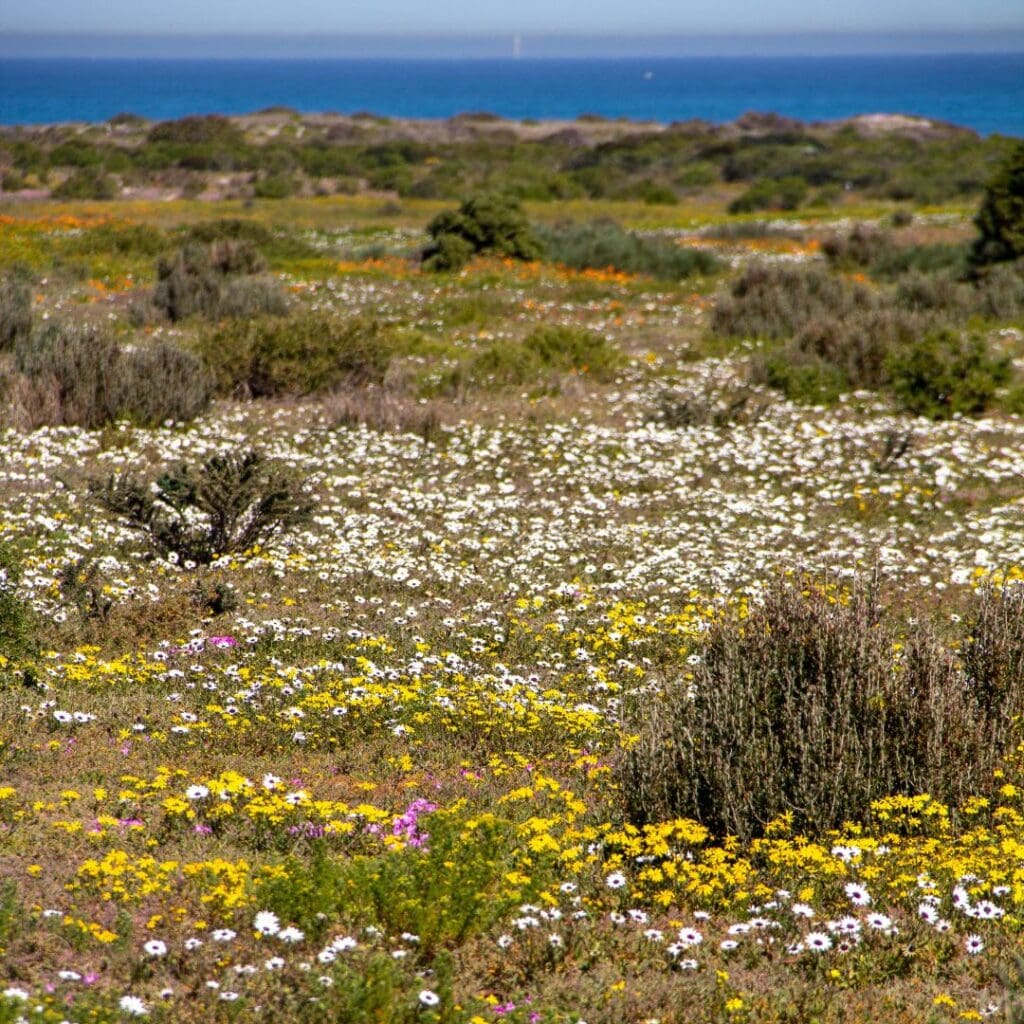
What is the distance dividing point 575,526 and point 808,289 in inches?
494

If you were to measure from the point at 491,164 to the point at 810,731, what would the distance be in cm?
5998

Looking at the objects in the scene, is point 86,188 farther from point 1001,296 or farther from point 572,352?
point 1001,296

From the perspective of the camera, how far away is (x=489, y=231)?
28.9 m

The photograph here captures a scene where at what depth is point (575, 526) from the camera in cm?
1154

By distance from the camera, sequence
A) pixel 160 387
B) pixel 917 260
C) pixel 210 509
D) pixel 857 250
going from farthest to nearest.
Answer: pixel 857 250
pixel 917 260
pixel 160 387
pixel 210 509

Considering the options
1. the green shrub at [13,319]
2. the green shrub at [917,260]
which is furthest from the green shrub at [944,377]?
the green shrub at [13,319]

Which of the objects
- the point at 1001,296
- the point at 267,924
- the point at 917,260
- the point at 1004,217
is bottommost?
the point at 267,924

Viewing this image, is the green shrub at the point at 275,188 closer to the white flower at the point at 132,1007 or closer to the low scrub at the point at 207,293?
the low scrub at the point at 207,293

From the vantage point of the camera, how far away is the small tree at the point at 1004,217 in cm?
2539

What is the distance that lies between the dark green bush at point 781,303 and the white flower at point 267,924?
1688 centimetres

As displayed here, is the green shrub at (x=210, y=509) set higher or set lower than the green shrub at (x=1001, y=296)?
lower

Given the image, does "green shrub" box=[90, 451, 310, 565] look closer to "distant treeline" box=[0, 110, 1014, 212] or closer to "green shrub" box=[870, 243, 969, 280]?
"green shrub" box=[870, 243, 969, 280]

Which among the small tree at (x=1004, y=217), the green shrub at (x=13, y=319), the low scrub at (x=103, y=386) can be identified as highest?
the small tree at (x=1004, y=217)

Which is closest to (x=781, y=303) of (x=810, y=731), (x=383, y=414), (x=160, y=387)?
(x=383, y=414)
